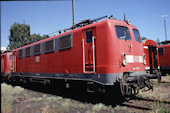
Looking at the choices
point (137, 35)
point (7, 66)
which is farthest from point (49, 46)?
point (7, 66)

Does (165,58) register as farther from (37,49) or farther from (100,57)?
(37,49)

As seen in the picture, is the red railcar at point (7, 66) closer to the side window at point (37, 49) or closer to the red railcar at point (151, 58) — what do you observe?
the side window at point (37, 49)

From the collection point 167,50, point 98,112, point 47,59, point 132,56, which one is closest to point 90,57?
point 132,56

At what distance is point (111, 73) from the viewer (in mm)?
5938

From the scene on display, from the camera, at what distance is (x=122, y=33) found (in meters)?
6.77

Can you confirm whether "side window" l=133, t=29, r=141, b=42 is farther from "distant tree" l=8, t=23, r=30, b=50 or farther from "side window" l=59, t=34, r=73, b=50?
"distant tree" l=8, t=23, r=30, b=50

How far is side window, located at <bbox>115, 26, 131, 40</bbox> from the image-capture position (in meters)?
6.60

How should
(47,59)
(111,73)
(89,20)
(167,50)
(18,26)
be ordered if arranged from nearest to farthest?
1. (111,73)
2. (89,20)
3. (47,59)
4. (167,50)
5. (18,26)

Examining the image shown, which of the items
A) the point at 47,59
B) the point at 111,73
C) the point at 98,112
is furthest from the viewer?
the point at 47,59

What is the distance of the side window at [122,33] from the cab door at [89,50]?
1092mm

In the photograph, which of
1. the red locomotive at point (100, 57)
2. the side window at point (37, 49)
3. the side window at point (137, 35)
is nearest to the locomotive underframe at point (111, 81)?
the red locomotive at point (100, 57)

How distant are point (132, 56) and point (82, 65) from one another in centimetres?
240

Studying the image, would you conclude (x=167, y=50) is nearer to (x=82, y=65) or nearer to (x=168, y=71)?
(x=168, y=71)

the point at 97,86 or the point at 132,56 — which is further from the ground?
the point at 132,56
